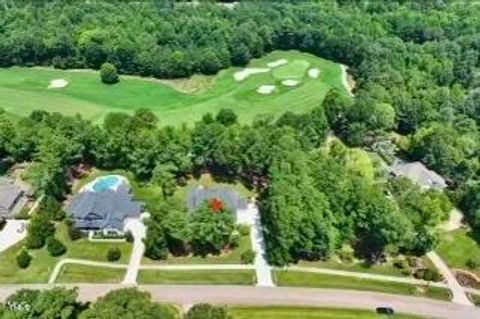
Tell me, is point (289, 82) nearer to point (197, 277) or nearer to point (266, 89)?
point (266, 89)

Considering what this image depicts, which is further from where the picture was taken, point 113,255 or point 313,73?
point 313,73

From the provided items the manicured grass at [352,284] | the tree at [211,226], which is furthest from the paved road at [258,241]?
the tree at [211,226]

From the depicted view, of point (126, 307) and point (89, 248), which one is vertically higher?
point (126, 307)

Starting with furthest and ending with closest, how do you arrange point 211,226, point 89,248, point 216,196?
point 216,196
point 89,248
point 211,226

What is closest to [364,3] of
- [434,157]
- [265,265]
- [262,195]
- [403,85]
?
[403,85]

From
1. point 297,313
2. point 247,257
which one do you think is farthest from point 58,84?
point 297,313
